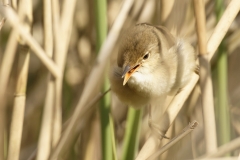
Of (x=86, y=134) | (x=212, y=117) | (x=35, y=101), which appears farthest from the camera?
(x=35, y=101)

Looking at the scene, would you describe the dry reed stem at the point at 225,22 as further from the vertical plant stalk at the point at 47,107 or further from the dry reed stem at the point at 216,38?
the vertical plant stalk at the point at 47,107

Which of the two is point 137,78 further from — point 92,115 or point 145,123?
point 145,123

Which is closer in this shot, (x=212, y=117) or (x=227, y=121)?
(x=212, y=117)

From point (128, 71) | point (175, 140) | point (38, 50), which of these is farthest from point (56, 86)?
point (175, 140)

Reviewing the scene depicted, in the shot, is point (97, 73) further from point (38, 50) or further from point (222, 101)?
point (222, 101)

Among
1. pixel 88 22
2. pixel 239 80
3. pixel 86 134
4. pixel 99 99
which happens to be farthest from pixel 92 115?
pixel 239 80

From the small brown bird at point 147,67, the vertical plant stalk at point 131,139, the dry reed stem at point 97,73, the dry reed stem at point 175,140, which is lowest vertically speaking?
the vertical plant stalk at point 131,139

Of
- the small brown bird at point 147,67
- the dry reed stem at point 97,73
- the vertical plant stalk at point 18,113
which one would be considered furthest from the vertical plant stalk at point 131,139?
the dry reed stem at point 97,73
